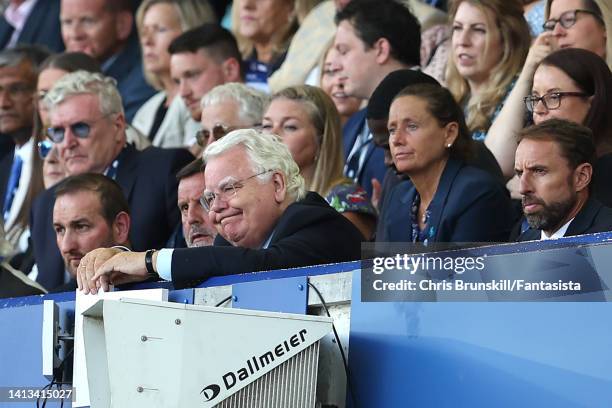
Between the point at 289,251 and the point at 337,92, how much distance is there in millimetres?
3157

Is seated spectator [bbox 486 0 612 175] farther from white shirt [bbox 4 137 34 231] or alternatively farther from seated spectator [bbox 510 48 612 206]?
white shirt [bbox 4 137 34 231]

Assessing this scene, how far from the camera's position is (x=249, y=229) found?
5.32 metres

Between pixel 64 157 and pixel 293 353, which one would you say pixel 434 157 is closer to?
pixel 293 353

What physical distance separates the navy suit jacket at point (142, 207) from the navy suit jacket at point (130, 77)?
2601mm

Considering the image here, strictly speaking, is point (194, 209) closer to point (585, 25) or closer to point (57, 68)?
point (585, 25)

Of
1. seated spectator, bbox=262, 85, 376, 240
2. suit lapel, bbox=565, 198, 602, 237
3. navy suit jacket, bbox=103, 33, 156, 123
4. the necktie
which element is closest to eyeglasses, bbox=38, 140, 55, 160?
the necktie

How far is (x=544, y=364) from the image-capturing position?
3664 millimetres

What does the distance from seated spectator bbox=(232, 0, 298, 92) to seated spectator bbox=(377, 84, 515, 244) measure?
3.33 m

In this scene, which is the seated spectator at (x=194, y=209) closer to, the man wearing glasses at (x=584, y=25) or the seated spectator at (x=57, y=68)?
the man wearing glasses at (x=584, y=25)

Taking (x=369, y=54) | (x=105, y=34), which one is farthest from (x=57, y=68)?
(x=369, y=54)

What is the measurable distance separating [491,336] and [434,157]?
222 cm

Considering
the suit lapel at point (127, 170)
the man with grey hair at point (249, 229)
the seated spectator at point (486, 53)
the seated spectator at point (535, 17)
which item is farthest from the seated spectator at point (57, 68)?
the man with grey hair at point (249, 229)

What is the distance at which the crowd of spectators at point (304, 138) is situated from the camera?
5109 millimetres

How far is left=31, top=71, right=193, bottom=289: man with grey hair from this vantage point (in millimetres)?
7547
